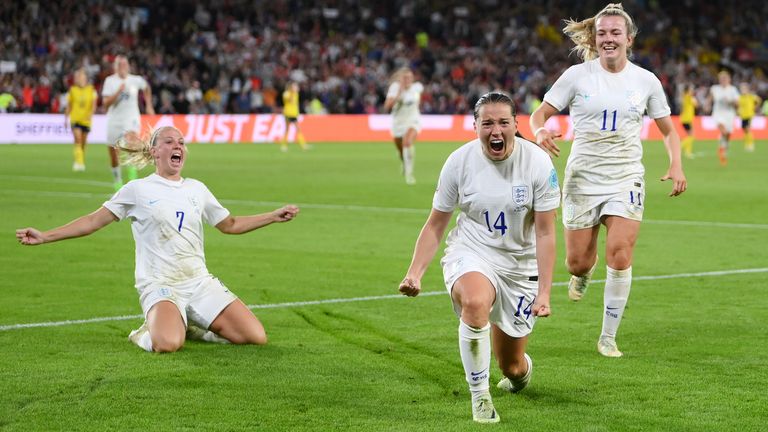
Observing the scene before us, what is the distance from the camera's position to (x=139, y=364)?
7727 mm

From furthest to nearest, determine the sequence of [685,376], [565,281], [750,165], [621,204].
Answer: [750,165]
[565,281]
[621,204]
[685,376]

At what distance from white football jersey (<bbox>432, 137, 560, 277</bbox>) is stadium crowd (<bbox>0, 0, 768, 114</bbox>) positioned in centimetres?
3389

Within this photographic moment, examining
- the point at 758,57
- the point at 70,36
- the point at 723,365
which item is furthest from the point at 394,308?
the point at 758,57

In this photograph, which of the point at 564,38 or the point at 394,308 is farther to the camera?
the point at 564,38

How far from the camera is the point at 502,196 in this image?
6660 millimetres

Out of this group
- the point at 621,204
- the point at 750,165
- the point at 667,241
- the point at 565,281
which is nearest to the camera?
the point at 621,204

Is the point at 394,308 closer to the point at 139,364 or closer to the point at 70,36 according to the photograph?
the point at 139,364

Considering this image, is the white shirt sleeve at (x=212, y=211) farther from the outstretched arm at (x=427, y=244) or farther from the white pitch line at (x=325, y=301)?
the outstretched arm at (x=427, y=244)

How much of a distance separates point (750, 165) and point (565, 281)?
20905 mm

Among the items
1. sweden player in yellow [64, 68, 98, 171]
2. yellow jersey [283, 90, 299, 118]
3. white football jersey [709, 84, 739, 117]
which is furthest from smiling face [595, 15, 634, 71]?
yellow jersey [283, 90, 299, 118]

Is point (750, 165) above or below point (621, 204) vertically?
below

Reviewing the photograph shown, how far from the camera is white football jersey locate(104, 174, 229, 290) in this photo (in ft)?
28.0

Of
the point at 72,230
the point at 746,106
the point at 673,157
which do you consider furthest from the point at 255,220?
the point at 746,106

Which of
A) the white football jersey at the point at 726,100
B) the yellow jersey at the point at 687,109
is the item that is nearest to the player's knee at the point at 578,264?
the white football jersey at the point at 726,100
